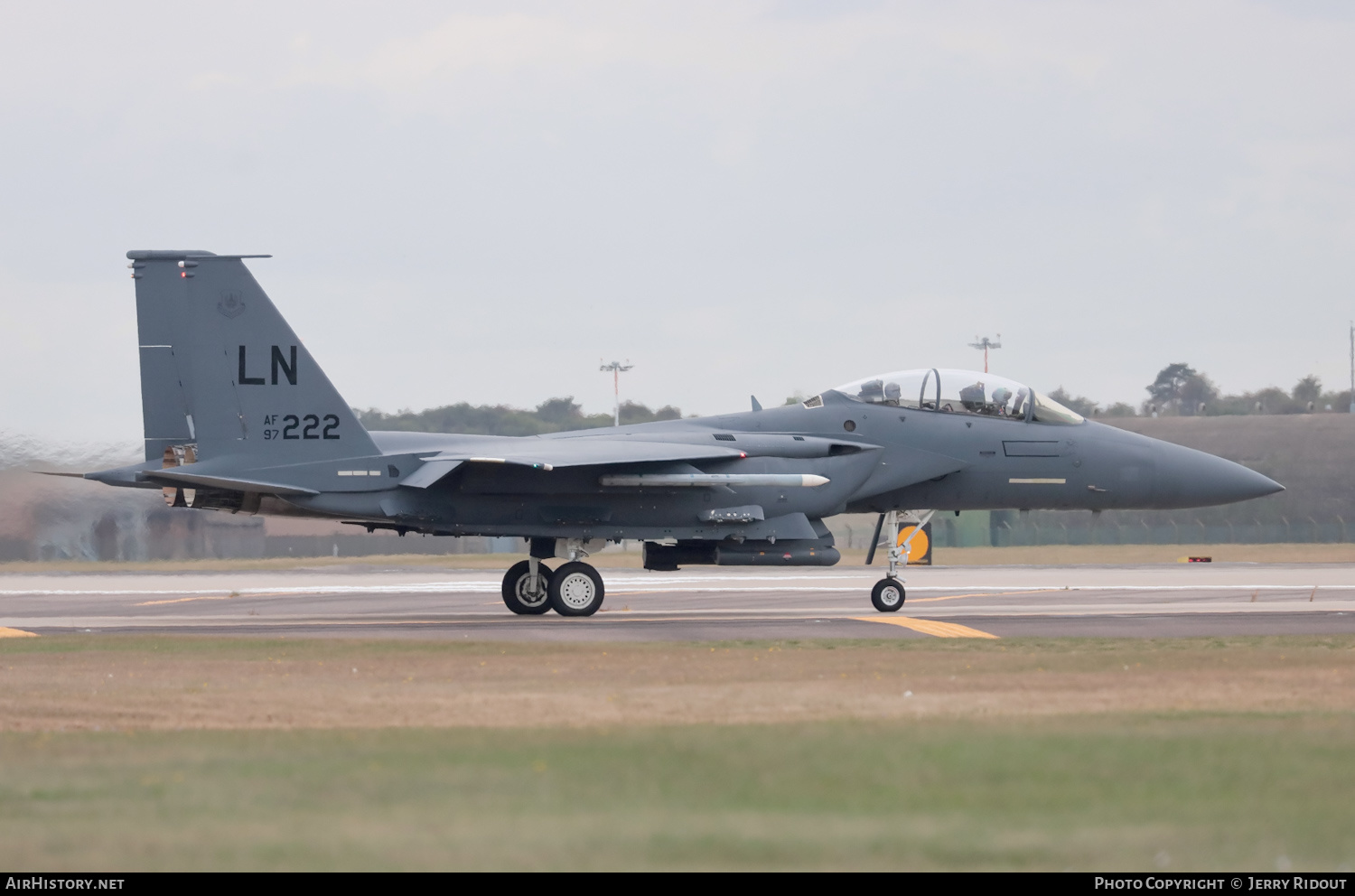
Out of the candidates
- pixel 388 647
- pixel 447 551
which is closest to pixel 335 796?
pixel 388 647

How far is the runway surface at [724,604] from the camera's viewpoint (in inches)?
800

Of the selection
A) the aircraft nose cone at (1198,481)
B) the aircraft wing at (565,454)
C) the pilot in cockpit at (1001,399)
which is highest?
the pilot in cockpit at (1001,399)

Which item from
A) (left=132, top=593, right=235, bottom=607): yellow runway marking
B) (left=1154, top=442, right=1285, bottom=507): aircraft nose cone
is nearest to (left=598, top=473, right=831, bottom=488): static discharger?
(left=1154, top=442, right=1285, bottom=507): aircraft nose cone

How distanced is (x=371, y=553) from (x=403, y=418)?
1197 centimetres

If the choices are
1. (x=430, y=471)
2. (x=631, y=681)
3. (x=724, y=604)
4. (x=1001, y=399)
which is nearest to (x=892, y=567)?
(x=1001, y=399)

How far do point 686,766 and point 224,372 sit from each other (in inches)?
638

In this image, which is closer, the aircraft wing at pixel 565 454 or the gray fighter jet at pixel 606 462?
the aircraft wing at pixel 565 454

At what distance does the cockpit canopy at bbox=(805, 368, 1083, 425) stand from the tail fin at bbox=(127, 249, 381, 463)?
8.27m

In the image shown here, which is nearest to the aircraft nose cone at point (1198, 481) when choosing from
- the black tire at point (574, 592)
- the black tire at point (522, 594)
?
the black tire at point (574, 592)

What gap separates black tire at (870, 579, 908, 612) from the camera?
24.2 meters

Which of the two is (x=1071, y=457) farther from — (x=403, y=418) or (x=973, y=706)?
(x=403, y=418)

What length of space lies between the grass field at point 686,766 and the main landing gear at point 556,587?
8.60 meters

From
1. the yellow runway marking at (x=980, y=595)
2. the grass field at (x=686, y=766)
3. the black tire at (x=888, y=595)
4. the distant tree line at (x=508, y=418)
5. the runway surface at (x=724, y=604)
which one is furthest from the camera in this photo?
the distant tree line at (x=508, y=418)

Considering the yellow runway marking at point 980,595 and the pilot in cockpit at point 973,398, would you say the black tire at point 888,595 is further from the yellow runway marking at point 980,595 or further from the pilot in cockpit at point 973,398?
the yellow runway marking at point 980,595
